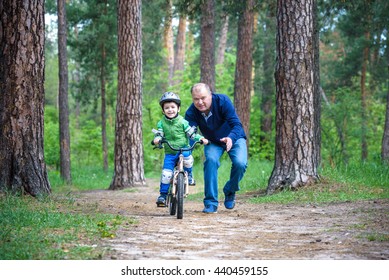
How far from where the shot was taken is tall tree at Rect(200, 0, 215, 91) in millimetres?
21503

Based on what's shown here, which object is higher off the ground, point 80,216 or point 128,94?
point 128,94

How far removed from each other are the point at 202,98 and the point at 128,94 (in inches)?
299

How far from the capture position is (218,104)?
8.90 meters

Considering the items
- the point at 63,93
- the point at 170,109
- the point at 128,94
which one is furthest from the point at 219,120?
the point at 63,93

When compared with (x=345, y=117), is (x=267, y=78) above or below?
above

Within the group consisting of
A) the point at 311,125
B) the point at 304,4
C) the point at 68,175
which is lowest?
the point at 68,175

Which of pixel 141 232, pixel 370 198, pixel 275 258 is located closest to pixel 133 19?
pixel 370 198

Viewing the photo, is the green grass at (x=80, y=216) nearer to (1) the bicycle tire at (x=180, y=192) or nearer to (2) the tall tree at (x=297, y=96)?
(2) the tall tree at (x=297, y=96)

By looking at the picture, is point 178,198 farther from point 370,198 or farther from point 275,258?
point 370,198

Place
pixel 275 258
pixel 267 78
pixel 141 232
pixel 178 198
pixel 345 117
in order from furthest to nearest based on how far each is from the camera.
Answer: pixel 267 78, pixel 345 117, pixel 178 198, pixel 141 232, pixel 275 258

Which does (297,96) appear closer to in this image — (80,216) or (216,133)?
(216,133)

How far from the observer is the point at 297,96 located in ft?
37.1

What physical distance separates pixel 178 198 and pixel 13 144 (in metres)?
3.47
